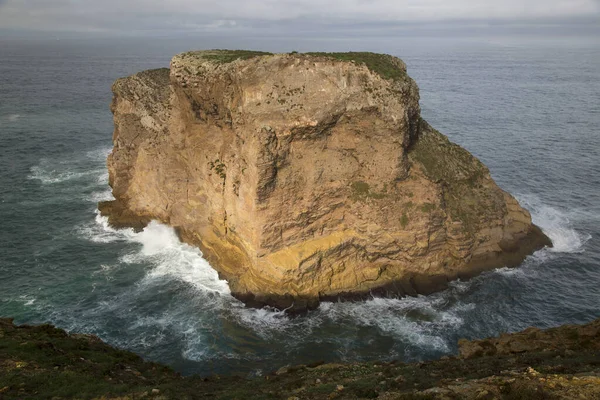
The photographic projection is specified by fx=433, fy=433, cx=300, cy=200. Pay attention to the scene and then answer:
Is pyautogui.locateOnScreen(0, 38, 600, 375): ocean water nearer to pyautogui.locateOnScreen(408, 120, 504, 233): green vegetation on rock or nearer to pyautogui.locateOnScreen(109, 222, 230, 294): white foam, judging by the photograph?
pyautogui.locateOnScreen(109, 222, 230, 294): white foam

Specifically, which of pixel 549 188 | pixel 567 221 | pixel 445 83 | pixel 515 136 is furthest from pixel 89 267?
pixel 445 83

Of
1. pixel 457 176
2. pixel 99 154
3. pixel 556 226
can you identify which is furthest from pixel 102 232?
pixel 556 226

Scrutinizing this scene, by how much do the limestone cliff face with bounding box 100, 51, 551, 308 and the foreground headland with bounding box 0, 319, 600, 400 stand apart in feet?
44.3

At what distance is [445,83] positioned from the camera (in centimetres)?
15462

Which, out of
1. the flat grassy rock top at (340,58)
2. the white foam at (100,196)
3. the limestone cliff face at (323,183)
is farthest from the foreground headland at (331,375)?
the white foam at (100,196)

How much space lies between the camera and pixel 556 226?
55.1 meters

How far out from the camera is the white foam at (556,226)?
50.9m

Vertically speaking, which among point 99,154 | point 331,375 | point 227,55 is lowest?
point 331,375

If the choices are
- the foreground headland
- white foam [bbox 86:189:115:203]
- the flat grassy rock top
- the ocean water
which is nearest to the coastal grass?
the flat grassy rock top

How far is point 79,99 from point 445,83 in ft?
390

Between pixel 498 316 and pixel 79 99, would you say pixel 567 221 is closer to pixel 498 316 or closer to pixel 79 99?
pixel 498 316

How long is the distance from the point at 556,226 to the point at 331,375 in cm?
4275

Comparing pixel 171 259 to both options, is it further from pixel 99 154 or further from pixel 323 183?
pixel 99 154

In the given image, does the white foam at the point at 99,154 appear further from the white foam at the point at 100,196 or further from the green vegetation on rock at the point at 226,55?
the green vegetation on rock at the point at 226,55
